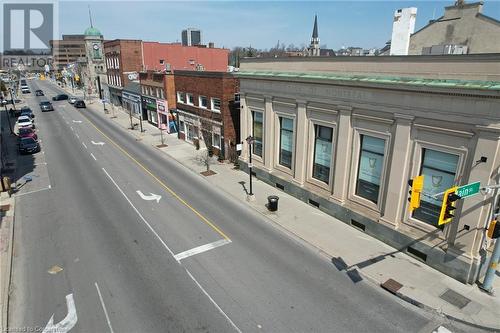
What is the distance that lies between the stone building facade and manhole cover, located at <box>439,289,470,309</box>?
109cm

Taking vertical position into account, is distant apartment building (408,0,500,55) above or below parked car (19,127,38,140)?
above

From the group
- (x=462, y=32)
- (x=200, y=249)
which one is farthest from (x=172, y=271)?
(x=462, y=32)

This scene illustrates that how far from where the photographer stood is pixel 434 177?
13766mm

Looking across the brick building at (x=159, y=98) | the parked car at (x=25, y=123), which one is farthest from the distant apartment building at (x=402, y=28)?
the parked car at (x=25, y=123)

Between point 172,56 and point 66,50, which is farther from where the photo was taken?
point 66,50

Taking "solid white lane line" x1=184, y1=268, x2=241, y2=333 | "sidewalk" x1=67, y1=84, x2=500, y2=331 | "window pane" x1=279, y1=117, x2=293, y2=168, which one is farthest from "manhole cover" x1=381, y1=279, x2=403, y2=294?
"window pane" x1=279, y1=117, x2=293, y2=168

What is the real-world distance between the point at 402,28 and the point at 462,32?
16.1ft

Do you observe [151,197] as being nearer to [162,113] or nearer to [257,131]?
[257,131]

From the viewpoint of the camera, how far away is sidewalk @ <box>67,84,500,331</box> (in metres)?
11.7

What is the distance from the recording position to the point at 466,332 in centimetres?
1065

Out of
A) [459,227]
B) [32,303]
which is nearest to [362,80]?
[459,227]

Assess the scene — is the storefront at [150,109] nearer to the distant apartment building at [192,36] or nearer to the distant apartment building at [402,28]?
the distant apartment building at [402,28]

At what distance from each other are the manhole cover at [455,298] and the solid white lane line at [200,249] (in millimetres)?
9852

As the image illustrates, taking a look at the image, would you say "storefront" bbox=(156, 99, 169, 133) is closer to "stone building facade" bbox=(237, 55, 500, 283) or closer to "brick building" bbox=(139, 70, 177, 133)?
"brick building" bbox=(139, 70, 177, 133)
